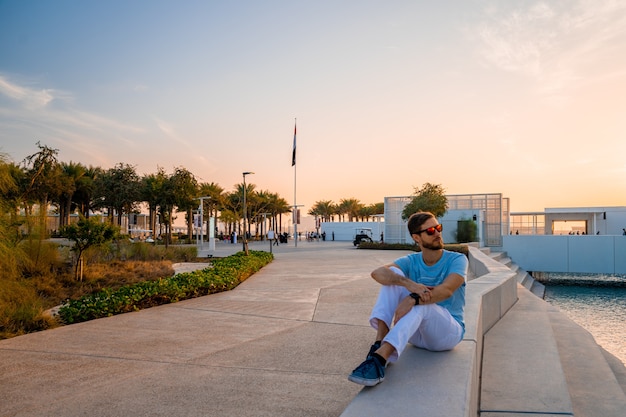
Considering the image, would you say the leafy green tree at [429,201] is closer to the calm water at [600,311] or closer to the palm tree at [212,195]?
the calm water at [600,311]

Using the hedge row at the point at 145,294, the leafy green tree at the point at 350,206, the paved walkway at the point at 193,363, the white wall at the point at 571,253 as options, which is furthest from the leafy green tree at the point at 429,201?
the leafy green tree at the point at 350,206

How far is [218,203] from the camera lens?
62969mm

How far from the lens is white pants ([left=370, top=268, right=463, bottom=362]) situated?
309 cm

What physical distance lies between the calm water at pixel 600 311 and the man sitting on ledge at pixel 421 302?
560 centimetres

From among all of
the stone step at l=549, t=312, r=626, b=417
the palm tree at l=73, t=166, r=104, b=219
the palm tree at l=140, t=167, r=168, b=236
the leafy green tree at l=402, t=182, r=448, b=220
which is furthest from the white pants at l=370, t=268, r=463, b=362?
the palm tree at l=73, t=166, r=104, b=219

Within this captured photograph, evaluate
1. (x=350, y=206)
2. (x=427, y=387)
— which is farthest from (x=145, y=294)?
(x=350, y=206)

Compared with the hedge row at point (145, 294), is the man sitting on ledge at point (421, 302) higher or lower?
higher

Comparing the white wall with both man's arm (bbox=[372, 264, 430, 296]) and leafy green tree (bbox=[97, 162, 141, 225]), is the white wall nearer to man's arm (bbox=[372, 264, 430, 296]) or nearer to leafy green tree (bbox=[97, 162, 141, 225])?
man's arm (bbox=[372, 264, 430, 296])

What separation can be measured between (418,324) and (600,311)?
13794 millimetres

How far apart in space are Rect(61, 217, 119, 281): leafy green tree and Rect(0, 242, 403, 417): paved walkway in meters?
4.36

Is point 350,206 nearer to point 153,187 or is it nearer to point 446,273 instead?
point 153,187

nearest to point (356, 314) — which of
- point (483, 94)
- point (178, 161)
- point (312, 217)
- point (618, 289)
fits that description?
point (483, 94)

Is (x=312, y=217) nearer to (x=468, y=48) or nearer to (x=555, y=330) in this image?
(x=468, y=48)

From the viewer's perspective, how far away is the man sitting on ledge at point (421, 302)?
121 inches
